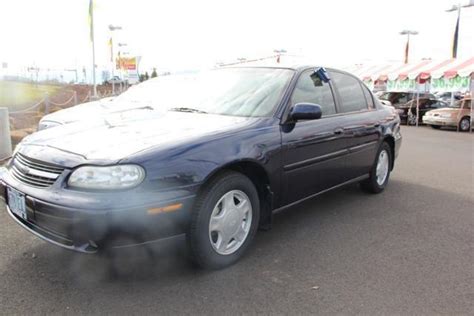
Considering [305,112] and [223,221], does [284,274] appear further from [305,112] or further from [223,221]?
[305,112]

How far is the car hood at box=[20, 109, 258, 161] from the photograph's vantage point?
9.70ft

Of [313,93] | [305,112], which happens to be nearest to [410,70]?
[313,93]

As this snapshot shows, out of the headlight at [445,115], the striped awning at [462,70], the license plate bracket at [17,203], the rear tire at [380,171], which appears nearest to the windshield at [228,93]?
the license plate bracket at [17,203]

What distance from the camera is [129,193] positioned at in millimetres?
2732

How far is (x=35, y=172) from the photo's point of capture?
3037mm

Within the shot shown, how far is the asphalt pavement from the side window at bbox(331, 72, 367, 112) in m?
1.20

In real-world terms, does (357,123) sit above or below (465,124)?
above

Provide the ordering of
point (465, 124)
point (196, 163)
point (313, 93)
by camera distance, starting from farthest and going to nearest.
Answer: point (465, 124)
point (313, 93)
point (196, 163)

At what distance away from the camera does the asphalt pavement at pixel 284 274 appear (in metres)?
2.84

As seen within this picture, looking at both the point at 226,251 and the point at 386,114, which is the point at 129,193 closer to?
the point at 226,251

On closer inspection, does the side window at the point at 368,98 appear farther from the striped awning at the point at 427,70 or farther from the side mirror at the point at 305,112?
the striped awning at the point at 427,70

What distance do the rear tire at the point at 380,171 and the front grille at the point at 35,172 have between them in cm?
376

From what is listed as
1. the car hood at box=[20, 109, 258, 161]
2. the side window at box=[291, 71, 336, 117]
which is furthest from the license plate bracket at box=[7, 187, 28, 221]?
the side window at box=[291, 71, 336, 117]

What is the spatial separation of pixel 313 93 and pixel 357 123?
2.67 feet
